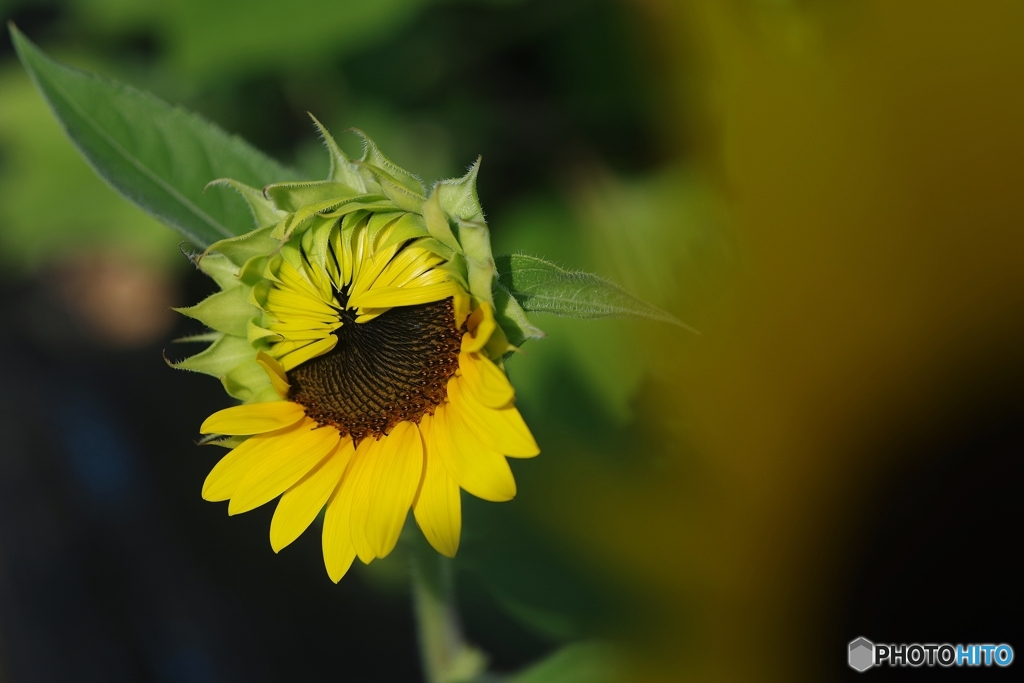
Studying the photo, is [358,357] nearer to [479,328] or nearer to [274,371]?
[274,371]

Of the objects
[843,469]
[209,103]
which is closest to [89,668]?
[209,103]

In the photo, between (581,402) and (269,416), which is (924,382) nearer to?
(269,416)

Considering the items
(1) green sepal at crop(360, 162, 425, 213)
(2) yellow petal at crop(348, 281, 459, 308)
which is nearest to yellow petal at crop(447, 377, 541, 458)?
(2) yellow petal at crop(348, 281, 459, 308)

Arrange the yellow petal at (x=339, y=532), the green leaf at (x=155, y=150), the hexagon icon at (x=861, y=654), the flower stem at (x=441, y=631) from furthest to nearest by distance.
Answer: the flower stem at (x=441, y=631) < the green leaf at (x=155, y=150) < the yellow petal at (x=339, y=532) < the hexagon icon at (x=861, y=654)

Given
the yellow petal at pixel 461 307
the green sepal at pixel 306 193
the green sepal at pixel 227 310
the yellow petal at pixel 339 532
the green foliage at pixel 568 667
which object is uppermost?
the green sepal at pixel 306 193

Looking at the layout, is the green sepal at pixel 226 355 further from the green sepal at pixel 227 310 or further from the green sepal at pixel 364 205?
the green sepal at pixel 364 205

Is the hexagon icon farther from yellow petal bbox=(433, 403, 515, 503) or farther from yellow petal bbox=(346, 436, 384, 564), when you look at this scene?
yellow petal bbox=(346, 436, 384, 564)

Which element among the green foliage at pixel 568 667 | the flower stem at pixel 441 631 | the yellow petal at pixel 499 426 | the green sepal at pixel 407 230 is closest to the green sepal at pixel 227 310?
the green sepal at pixel 407 230
